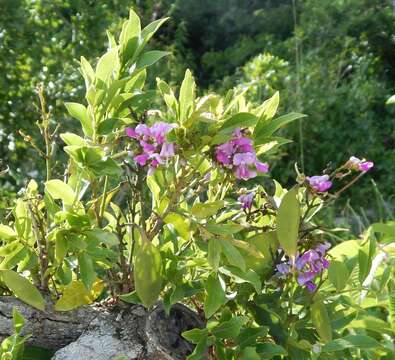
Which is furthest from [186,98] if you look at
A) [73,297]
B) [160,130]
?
[73,297]

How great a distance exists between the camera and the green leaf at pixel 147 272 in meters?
1.27

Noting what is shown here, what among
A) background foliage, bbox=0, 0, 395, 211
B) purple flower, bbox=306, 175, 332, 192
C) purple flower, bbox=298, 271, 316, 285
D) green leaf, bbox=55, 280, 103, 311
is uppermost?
purple flower, bbox=306, 175, 332, 192

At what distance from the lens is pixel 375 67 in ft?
22.9

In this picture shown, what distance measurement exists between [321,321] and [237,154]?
389 mm

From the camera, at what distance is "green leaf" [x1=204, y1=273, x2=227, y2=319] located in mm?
1305

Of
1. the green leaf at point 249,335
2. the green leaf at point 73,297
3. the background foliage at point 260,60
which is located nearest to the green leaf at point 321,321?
the green leaf at point 249,335

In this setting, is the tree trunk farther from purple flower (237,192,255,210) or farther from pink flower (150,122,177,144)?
pink flower (150,122,177,144)

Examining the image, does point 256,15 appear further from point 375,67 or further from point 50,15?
point 50,15

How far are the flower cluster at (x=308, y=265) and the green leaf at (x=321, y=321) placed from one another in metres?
0.04

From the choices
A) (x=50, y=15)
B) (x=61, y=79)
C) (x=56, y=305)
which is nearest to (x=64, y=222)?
(x=56, y=305)

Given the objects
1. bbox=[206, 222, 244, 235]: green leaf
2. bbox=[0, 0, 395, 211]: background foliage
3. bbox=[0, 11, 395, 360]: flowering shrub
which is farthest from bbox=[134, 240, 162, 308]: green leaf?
bbox=[0, 0, 395, 211]: background foliage

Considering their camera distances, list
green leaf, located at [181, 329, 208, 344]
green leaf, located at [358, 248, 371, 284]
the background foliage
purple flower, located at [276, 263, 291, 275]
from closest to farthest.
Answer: green leaf, located at [181, 329, 208, 344]
purple flower, located at [276, 263, 291, 275]
green leaf, located at [358, 248, 371, 284]
the background foliage

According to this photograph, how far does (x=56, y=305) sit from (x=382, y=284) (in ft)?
2.39

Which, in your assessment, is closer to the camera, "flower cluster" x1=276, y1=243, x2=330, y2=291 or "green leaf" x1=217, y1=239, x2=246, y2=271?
"green leaf" x1=217, y1=239, x2=246, y2=271
